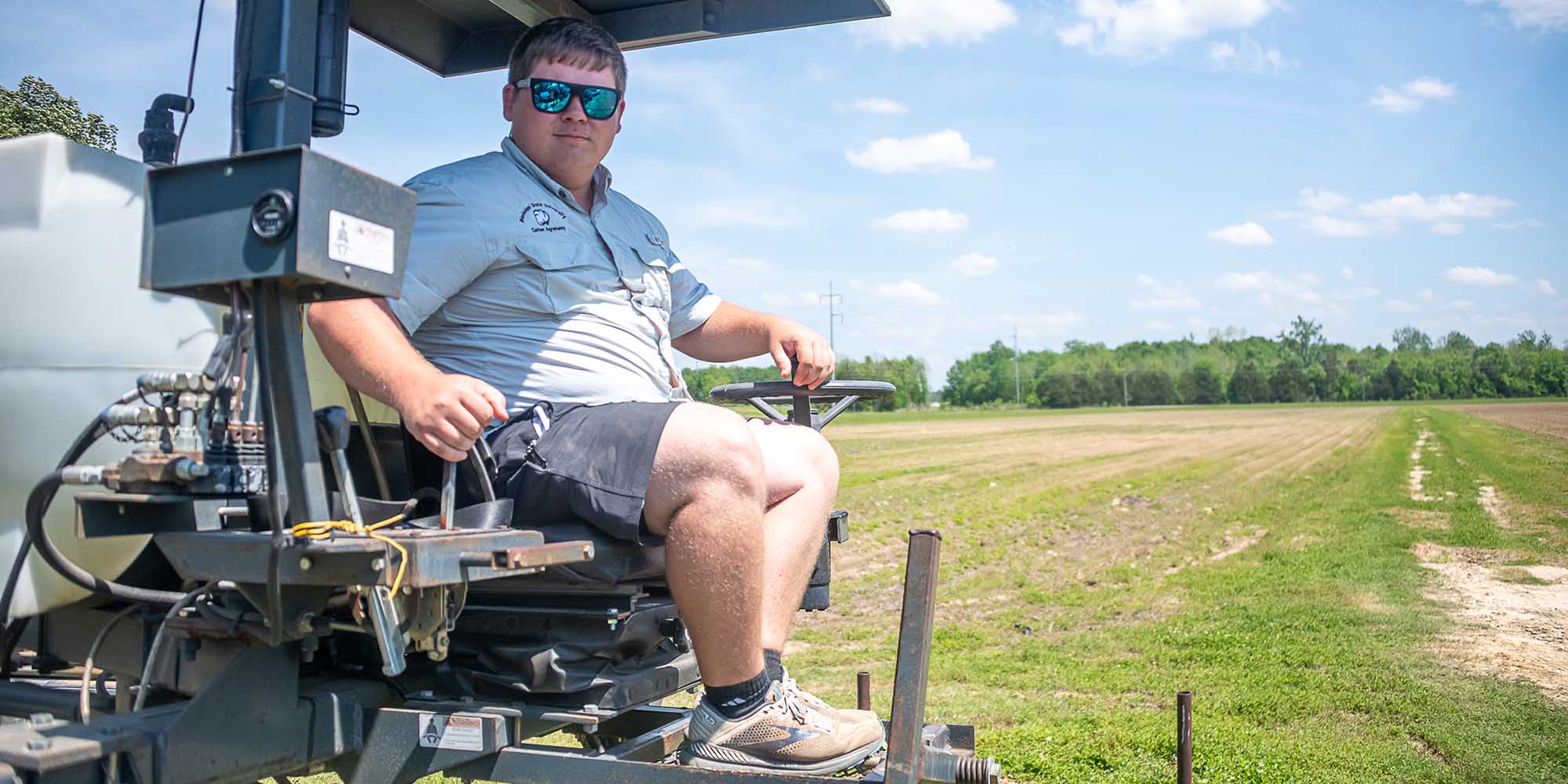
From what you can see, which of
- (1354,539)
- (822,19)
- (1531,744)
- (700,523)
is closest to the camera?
(700,523)

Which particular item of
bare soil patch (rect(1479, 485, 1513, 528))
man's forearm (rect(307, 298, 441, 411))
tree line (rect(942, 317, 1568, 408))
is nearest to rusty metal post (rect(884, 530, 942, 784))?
man's forearm (rect(307, 298, 441, 411))

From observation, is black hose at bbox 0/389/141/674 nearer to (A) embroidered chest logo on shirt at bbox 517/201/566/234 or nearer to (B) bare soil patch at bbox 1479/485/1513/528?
(A) embroidered chest logo on shirt at bbox 517/201/566/234

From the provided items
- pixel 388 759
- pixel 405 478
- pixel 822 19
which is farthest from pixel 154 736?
pixel 822 19

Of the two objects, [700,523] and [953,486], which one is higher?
[700,523]

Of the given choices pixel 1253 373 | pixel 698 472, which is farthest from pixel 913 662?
pixel 1253 373

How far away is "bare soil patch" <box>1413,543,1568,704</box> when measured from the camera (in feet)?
24.7

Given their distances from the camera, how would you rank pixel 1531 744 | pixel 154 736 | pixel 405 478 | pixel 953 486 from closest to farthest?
pixel 154 736 → pixel 405 478 → pixel 1531 744 → pixel 953 486

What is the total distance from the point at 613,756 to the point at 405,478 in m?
0.79

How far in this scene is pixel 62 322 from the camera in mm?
2256

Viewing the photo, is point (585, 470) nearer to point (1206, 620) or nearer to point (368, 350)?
point (368, 350)

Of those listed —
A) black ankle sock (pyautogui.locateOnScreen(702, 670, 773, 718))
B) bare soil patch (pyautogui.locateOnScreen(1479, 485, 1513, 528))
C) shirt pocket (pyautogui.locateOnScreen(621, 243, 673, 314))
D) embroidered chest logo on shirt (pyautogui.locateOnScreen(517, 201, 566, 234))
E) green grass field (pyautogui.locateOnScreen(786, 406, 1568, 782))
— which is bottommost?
green grass field (pyautogui.locateOnScreen(786, 406, 1568, 782))

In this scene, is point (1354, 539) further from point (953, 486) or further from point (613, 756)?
point (613, 756)

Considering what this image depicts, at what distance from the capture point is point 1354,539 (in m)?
13.7

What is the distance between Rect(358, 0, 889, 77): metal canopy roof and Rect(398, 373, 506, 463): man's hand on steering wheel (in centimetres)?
163
